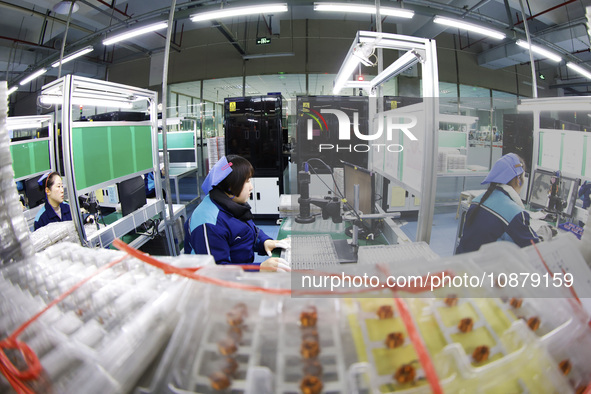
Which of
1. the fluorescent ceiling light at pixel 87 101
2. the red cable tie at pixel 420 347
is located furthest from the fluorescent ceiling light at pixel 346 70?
the fluorescent ceiling light at pixel 87 101

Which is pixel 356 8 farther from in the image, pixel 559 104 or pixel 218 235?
pixel 218 235

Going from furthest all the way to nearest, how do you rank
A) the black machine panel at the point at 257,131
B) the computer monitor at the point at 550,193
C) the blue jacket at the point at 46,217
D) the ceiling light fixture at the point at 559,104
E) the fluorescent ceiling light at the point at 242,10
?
the black machine panel at the point at 257,131, the fluorescent ceiling light at the point at 242,10, the blue jacket at the point at 46,217, the computer monitor at the point at 550,193, the ceiling light fixture at the point at 559,104

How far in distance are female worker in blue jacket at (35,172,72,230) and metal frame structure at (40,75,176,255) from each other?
545 millimetres

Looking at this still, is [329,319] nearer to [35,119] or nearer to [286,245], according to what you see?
[286,245]

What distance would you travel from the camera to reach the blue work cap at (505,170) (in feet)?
4.79

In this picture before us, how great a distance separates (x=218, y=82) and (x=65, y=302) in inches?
212

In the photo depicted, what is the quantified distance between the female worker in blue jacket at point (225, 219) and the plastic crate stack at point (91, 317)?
2.37 ft

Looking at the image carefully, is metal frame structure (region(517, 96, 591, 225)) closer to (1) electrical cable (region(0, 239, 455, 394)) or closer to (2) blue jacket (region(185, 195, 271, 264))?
(1) electrical cable (region(0, 239, 455, 394))

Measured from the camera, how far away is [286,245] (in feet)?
5.17

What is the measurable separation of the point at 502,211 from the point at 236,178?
1641 mm

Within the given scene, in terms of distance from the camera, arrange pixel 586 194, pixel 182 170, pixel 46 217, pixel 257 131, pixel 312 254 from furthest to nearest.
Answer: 1. pixel 182 170
2. pixel 257 131
3. pixel 46 217
4. pixel 586 194
5. pixel 312 254

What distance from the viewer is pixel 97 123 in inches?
70.1

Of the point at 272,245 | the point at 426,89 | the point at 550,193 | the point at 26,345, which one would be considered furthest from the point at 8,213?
the point at 550,193

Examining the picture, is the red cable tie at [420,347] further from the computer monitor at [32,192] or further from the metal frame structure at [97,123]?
the computer monitor at [32,192]
